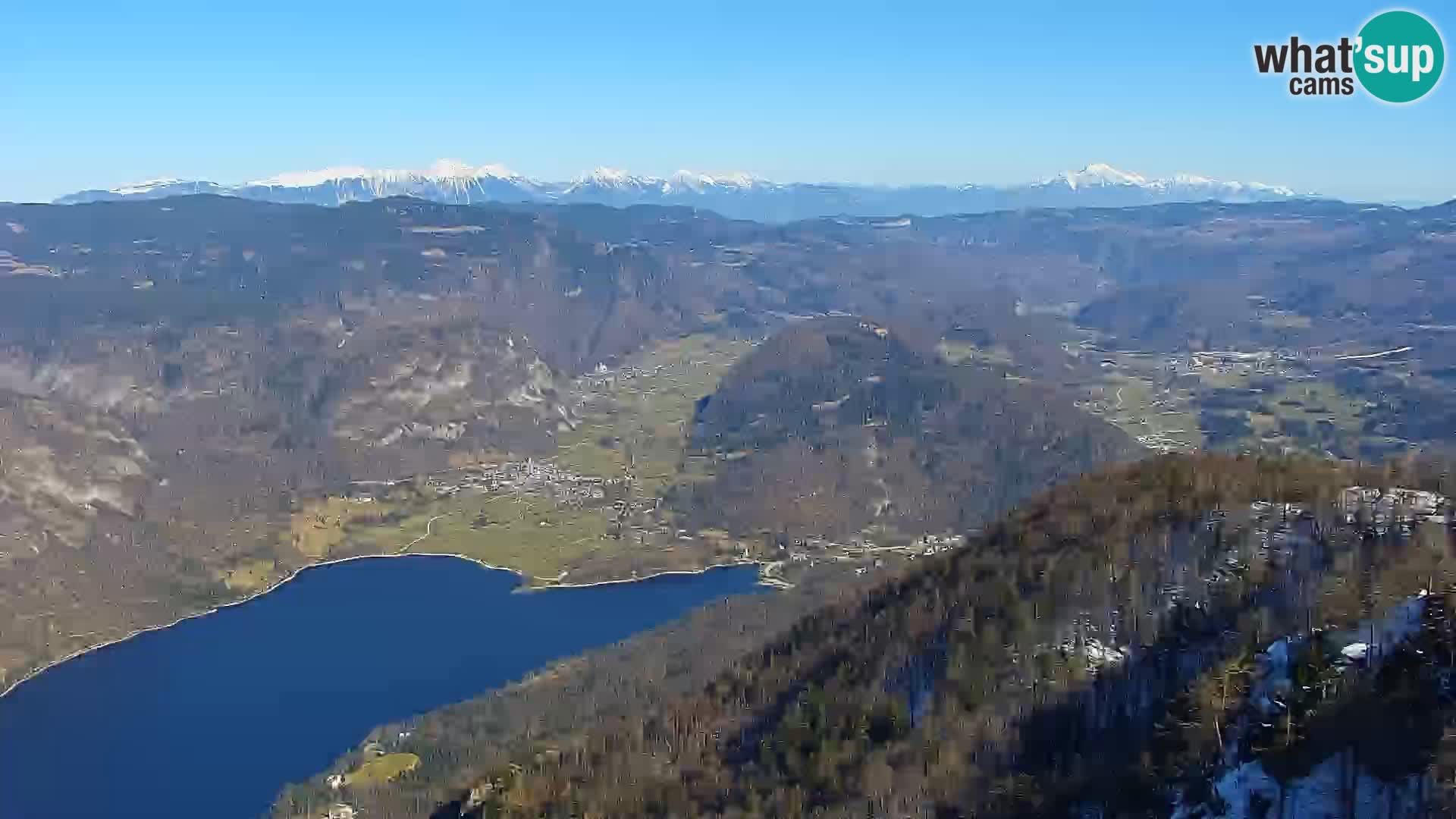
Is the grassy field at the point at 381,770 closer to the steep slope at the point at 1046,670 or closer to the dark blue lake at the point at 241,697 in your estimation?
the dark blue lake at the point at 241,697

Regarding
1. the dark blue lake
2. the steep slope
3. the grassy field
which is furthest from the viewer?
the dark blue lake

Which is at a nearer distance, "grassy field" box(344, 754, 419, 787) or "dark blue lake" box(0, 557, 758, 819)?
"grassy field" box(344, 754, 419, 787)

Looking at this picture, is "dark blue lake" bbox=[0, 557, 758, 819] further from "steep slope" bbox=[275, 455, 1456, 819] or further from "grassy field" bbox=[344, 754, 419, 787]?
"steep slope" bbox=[275, 455, 1456, 819]

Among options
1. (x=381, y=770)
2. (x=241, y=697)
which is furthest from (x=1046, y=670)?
(x=241, y=697)

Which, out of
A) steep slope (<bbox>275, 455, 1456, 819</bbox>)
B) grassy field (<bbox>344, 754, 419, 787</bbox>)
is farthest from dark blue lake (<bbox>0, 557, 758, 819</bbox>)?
steep slope (<bbox>275, 455, 1456, 819</bbox>)

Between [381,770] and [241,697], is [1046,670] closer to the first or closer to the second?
[381,770]

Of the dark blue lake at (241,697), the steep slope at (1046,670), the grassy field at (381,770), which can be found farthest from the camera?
the dark blue lake at (241,697)

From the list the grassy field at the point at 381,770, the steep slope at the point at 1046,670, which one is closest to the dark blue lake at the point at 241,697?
the grassy field at the point at 381,770

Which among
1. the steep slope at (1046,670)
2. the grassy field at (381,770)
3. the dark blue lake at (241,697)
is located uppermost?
the steep slope at (1046,670)
